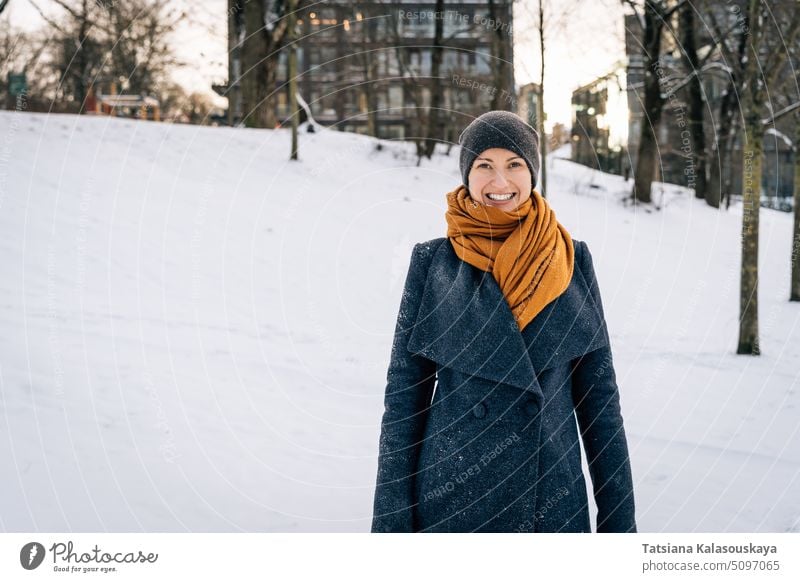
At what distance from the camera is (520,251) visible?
6.33 ft

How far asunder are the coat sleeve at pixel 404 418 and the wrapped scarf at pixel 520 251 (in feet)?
0.52

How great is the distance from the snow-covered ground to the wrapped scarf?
185 cm

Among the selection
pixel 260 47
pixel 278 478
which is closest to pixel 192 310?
pixel 278 478

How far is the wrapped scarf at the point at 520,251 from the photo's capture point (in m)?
1.93

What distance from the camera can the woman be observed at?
6.32ft

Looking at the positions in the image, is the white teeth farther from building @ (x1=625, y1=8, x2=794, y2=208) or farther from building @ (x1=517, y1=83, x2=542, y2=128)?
building @ (x1=625, y1=8, x2=794, y2=208)

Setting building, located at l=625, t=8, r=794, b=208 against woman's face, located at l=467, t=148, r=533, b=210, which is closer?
woman's face, located at l=467, t=148, r=533, b=210

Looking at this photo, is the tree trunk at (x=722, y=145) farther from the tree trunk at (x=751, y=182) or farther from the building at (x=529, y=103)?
the building at (x=529, y=103)

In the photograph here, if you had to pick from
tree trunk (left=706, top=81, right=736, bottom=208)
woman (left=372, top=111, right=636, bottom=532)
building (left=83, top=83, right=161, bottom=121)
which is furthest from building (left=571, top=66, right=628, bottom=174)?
building (left=83, top=83, right=161, bottom=121)

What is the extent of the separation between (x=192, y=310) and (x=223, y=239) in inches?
69.7

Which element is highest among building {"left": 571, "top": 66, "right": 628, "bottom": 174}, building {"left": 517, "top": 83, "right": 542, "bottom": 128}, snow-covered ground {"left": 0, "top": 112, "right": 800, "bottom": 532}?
building {"left": 571, "top": 66, "right": 628, "bottom": 174}

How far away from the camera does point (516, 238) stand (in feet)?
6.35

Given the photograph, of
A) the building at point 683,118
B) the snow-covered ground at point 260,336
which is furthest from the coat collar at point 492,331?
the building at point 683,118

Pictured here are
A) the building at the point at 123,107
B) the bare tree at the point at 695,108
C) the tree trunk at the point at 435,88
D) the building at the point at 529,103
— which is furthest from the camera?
the bare tree at the point at 695,108
